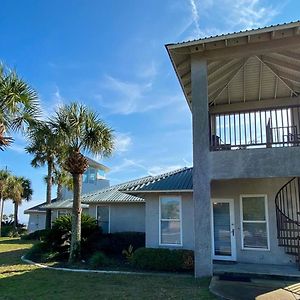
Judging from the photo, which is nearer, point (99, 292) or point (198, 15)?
point (99, 292)

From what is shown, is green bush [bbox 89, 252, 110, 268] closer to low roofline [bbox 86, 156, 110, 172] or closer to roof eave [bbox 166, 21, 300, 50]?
roof eave [bbox 166, 21, 300, 50]

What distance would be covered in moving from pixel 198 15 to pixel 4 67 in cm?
816

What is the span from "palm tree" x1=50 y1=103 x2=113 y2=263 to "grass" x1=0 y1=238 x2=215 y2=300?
2619 millimetres

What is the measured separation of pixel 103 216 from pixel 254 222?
11833 mm

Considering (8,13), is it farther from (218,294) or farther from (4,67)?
(218,294)

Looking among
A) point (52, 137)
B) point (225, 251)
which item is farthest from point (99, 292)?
point (52, 137)

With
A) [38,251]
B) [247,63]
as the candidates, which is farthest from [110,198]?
[247,63]

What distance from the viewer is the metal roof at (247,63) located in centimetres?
1106

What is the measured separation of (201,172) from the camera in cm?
1108

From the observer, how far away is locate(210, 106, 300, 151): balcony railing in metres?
11.3

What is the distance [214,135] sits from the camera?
12109mm

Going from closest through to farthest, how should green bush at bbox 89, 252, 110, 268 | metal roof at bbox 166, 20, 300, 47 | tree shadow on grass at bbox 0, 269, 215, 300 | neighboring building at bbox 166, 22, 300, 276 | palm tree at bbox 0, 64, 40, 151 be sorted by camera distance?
tree shadow on grass at bbox 0, 269, 215, 300 → metal roof at bbox 166, 20, 300, 47 → neighboring building at bbox 166, 22, 300, 276 → palm tree at bbox 0, 64, 40, 151 → green bush at bbox 89, 252, 110, 268

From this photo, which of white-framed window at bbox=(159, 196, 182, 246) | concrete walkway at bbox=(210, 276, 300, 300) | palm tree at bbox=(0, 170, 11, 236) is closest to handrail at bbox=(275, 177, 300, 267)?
concrete walkway at bbox=(210, 276, 300, 300)

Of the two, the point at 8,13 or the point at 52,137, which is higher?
the point at 8,13
